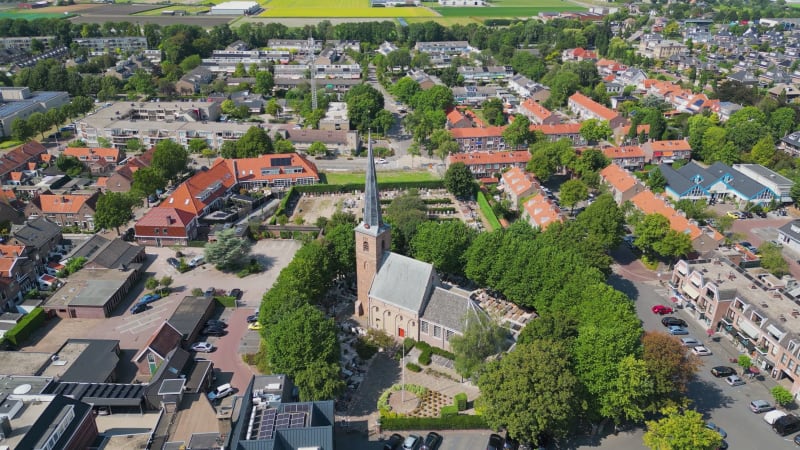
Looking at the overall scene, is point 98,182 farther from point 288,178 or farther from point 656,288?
point 656,288

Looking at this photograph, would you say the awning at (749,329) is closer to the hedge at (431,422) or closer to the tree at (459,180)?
the hedge at (431,422)

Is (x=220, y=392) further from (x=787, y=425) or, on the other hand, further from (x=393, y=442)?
(x=787, y=425)

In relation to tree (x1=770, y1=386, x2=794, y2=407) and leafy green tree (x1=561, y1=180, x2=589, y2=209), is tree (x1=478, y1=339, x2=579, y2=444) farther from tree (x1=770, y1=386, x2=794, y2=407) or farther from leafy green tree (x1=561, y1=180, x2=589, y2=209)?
leafy green tree (x1=561, y1=180, x2=589, y2=209)

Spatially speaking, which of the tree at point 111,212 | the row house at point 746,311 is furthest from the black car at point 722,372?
the tree at point 111,212

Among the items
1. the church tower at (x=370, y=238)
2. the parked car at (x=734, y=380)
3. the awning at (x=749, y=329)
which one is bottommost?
the parked car at (x=734, y=380)

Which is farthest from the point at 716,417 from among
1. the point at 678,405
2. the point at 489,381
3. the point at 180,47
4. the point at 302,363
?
the point at 180,47

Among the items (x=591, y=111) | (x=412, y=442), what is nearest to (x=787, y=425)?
(x=412, y=442)
